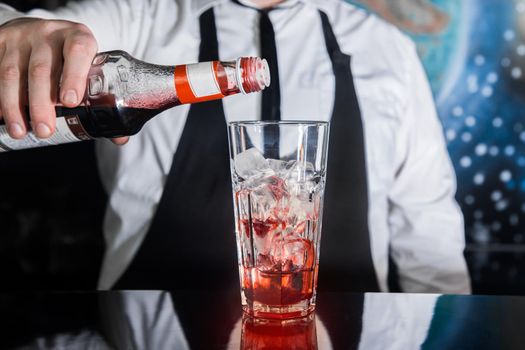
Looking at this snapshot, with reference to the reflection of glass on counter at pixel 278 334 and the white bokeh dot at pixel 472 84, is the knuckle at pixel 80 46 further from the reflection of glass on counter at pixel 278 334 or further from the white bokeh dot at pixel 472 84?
the white bokeh dot at pixel 472 84

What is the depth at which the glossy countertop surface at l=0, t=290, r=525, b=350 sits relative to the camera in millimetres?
696

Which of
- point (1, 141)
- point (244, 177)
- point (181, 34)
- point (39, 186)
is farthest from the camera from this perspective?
point (39, 186)

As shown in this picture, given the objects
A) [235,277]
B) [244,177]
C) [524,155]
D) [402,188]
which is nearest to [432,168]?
[402,188]

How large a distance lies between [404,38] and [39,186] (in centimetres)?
104

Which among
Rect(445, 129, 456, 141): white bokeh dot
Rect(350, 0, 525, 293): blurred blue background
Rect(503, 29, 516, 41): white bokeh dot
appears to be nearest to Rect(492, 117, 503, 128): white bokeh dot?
Rect(350, 0, 525, 293): blurred blue background

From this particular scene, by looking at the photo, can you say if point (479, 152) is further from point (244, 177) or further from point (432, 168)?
point (244, 177)

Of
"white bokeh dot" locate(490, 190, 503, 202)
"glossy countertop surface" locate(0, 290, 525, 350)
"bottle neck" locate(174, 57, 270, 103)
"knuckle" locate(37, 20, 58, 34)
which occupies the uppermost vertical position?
"knuckle" locate(37, 20, 58, 34)

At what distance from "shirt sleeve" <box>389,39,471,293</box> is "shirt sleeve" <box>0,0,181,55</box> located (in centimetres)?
64

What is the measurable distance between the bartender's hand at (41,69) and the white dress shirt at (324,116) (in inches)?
22.2

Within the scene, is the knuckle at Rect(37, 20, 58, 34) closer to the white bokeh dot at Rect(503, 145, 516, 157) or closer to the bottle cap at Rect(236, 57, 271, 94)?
the bottle cap at Rect(236, 57, 271, 94)

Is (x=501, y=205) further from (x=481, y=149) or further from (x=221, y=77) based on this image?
(x=221, y=77)

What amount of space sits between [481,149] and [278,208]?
1.01 meters

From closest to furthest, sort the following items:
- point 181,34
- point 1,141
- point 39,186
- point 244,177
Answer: point 244,177
point 1,141
point 181,34
point 39,186

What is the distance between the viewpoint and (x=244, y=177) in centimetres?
79
